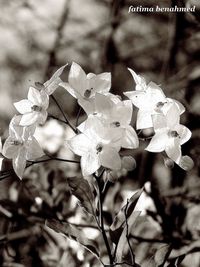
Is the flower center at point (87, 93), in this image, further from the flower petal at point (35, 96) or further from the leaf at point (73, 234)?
the leaf at point (73, 234)

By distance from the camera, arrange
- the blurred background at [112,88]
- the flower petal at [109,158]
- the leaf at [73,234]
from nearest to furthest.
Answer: the flower petal at [109,158]
the leaf at [73,234]
the blurred background at [112,88]

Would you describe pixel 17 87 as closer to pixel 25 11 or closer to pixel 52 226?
pixel 25 11

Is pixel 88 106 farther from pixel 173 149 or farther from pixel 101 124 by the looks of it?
pixel 173 149

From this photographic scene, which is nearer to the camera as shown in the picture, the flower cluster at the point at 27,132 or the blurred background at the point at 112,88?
the flower cluster at the point at 27,132

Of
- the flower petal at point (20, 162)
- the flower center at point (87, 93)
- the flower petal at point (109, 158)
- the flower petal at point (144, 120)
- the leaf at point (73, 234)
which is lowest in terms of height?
the leaf at point (73, 234)

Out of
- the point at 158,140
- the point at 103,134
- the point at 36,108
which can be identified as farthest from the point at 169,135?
the point at 36,108

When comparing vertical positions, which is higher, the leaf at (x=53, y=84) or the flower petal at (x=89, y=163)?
the leaf at (x=53, y=84)

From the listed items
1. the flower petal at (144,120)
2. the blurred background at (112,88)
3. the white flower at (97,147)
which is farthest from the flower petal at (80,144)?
the blurred background at (112,88)

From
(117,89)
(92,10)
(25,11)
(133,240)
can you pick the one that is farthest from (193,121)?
(25,11)
